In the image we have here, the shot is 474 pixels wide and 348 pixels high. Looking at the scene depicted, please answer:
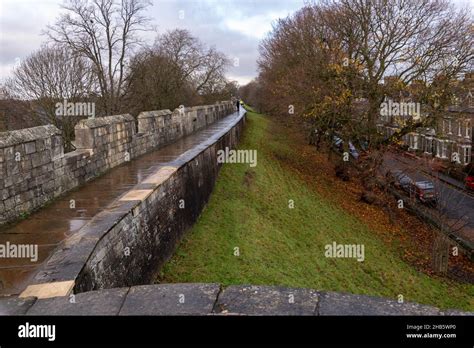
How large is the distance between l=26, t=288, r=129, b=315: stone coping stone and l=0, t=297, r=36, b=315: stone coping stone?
0.17ft

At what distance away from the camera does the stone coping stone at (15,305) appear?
2.92 metres

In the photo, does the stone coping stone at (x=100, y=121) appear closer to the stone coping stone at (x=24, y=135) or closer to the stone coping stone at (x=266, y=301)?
the stone coping stone at (x=24, y=135)

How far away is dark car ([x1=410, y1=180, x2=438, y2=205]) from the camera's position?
59.0 feet

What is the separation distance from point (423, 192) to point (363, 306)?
57.7 feet

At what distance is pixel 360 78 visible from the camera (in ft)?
52.8

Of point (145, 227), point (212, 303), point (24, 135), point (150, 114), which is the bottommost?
point (145, 227)

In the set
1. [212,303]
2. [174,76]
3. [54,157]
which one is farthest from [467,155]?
[212,303]

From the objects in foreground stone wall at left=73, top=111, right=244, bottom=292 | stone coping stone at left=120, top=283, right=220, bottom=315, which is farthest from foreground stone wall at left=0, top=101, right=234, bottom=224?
stone coping stone at left=120, top=283, right=220, bottom=315

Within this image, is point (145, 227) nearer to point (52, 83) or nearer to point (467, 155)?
point (52, 83)

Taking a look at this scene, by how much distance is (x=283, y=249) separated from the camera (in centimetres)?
931

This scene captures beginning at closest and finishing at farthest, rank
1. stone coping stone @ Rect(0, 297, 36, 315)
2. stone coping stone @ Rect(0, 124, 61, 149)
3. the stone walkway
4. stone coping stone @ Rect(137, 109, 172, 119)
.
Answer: stone coping stone @ Rect(0, 297, 36, 315) < the stone walkway < stone coping stone @ Rect(0, 124, 61, 149) < stone coping stone @ Rect(137, 109, 172, 119)

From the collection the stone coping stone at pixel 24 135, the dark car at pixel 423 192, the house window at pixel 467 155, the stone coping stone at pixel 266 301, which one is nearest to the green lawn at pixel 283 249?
the stone coping stone at pixel 24 135

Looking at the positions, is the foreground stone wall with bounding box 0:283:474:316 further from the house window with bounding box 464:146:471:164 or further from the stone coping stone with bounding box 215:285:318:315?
the house window with bounding box 464:146:471:164

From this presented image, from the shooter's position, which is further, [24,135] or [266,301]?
[24,135]
